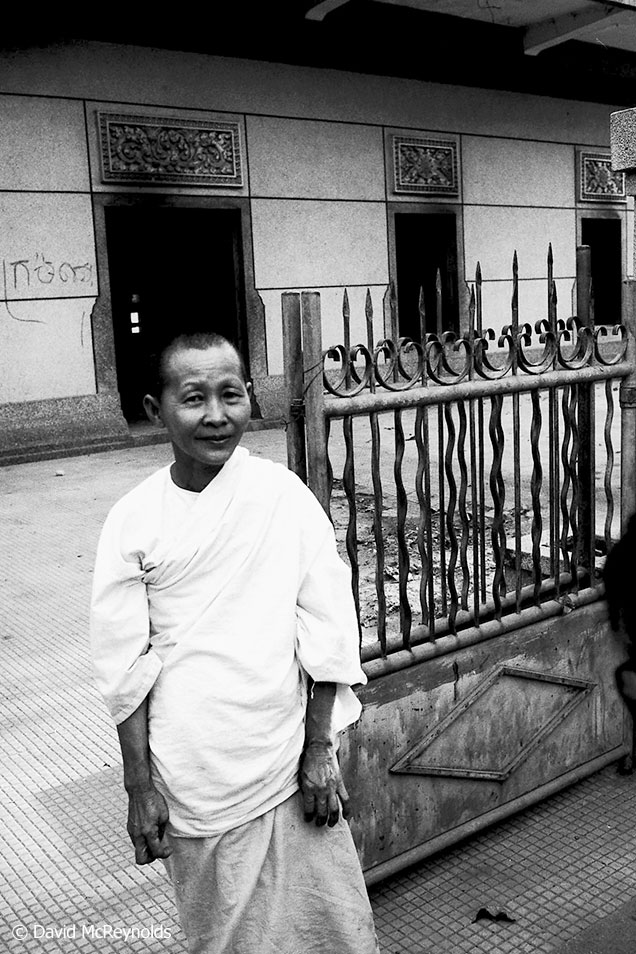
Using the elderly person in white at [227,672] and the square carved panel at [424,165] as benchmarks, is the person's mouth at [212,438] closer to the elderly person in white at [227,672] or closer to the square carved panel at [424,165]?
the elderly person in white at [227,672]

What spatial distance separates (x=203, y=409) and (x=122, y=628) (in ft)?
1.47

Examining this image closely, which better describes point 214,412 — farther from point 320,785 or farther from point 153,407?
point 320,785

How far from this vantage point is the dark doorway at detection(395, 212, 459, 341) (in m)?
12.9

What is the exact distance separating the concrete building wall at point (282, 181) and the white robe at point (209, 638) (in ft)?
23.5

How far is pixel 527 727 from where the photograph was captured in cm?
305

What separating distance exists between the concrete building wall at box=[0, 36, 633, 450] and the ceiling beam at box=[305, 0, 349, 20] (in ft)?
1.93

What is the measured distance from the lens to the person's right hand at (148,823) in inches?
72.2

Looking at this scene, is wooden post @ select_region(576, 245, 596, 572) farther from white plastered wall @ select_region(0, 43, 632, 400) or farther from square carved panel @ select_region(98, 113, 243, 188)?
square carved panel @ select_region(98, 113, 243, 188)

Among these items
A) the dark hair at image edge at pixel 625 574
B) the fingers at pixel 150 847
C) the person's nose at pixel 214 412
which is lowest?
the fingers at pixel 150 847

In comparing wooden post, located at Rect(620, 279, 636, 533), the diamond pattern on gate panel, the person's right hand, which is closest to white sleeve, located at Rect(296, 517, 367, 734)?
the person's right hand

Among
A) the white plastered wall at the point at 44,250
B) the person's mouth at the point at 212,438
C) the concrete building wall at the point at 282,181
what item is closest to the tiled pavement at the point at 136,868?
the person's mouth at the point at 212,438

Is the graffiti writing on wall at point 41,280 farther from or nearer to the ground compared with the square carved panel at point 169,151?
nearer to the ground

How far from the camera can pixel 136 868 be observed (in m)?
2.72

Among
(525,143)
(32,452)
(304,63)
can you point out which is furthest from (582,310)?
(525,143)
